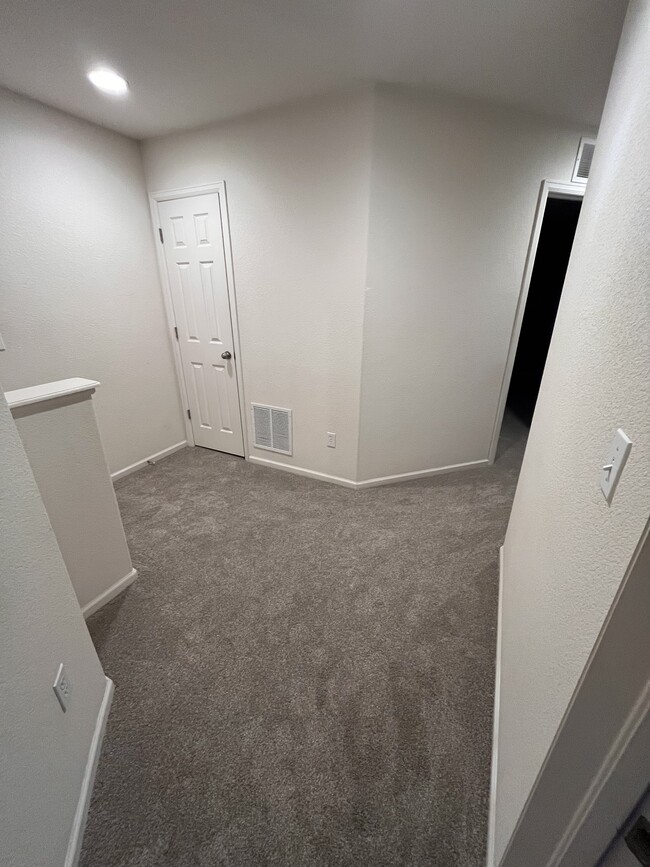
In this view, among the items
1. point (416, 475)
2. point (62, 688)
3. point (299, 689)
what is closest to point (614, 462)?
point (299, 689)

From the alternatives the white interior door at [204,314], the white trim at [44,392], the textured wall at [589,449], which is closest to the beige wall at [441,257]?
the textured wall at [589,449]

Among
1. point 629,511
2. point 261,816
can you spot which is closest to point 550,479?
point 629,511

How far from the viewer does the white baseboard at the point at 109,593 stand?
163cm

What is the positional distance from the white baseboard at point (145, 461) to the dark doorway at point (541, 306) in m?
3.84

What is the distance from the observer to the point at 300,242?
2297 mm

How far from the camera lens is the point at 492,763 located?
43.8 inches

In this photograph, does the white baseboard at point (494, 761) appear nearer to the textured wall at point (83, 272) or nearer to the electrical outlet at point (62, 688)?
the electrical outlet at point (62, 688)

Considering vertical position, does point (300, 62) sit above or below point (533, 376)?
above

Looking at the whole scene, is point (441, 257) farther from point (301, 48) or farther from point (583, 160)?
point (301, 48)

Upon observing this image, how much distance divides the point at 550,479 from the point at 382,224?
1806mm

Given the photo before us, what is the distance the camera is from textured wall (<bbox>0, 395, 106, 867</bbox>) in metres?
0.75

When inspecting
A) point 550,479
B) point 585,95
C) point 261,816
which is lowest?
point 261,816

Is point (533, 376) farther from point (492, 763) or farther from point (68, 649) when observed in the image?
point (68, 649)

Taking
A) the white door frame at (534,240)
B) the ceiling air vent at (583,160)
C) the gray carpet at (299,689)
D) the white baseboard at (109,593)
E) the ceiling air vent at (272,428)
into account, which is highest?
the ceiling air vent at (583,160)
